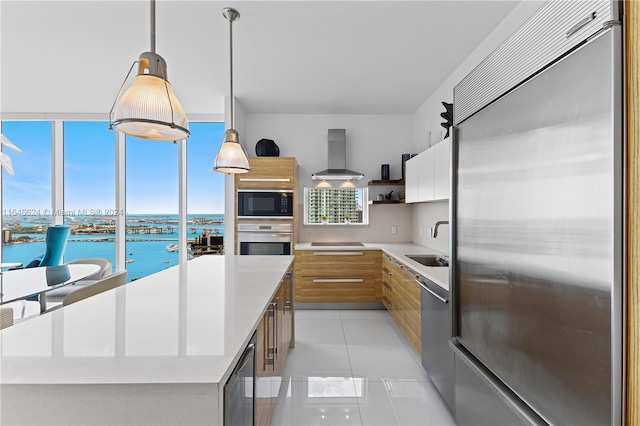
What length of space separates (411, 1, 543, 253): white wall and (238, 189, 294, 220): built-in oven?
6.23ft

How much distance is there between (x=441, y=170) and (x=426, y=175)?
1.35 feet

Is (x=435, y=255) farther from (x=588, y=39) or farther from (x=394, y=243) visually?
(x=588, y=39)

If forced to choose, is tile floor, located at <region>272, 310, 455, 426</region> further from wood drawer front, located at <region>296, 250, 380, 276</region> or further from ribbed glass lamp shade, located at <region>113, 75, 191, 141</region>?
ribbed glass lamp shade, located at <region>113, 75, 191, 141</region>

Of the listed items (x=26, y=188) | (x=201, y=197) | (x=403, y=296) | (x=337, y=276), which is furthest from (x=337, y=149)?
(x=26, y=188)

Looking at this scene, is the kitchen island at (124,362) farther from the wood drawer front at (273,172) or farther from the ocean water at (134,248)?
the ocean water at (134,248)

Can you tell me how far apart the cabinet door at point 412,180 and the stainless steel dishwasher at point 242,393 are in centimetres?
284

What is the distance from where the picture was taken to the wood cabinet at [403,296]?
2562mm

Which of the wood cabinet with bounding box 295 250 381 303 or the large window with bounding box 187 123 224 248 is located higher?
the large window with bounding box 187 123 224 248

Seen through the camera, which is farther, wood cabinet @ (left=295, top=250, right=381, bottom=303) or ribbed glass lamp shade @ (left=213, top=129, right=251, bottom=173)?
wood cabinet @ (left=295, top=250, right=381, bottom=303)

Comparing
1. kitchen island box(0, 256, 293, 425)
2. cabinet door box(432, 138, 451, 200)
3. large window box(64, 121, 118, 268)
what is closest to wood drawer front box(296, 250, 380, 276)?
cabinet door box(432, 138, 451, 200)

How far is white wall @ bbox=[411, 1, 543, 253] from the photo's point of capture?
2288 millimetres

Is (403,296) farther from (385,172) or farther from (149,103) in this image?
(149,103)

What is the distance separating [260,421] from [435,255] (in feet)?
8.50

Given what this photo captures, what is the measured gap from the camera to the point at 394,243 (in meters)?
4.57
